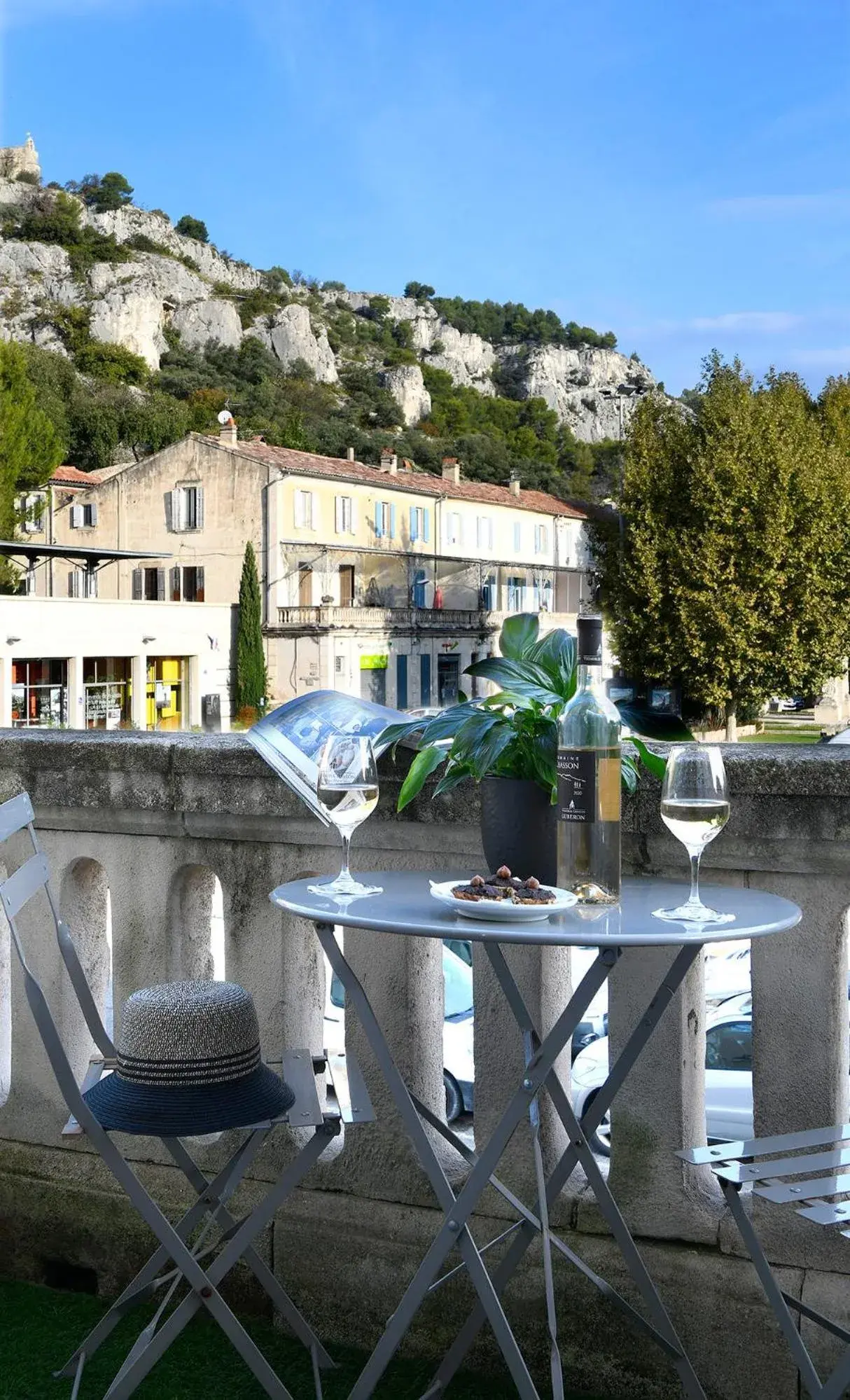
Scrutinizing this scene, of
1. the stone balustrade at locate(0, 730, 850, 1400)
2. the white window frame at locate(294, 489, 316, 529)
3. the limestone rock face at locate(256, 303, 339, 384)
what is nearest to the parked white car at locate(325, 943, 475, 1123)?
the stone balustrade at locate(0, 730, 850, 1400)

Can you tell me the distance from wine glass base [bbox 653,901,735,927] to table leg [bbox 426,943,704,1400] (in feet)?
0.56

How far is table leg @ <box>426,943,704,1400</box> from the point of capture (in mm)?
2205

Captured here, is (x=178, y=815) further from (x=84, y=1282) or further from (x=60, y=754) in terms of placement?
(x=84, y=1282)

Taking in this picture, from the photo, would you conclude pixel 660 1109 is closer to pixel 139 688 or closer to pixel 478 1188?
pixel 478 1188

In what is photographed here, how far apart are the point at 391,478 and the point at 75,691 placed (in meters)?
23.1

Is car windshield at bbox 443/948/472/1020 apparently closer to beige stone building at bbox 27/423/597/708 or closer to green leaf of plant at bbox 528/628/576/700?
green leaf of plant at bbox 528/628/576/700

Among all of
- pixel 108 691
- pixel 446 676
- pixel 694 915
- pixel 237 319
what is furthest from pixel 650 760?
pixel 237 319

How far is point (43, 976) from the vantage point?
3.15 meters

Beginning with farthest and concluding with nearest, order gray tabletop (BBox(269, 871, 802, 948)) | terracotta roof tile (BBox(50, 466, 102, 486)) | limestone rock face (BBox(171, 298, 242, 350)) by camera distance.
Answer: limestone rock face (BBox(171, 298, 242, 350))
terracotta roof tile (BBox(50, 466, 102, 486))
gray tabletop (BBox(269, 871, 802, 948))

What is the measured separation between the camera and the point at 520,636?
2438 millimetres

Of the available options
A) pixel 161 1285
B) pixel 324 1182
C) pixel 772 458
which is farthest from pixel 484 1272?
pixel 772 458

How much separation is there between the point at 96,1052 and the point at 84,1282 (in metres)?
0.53

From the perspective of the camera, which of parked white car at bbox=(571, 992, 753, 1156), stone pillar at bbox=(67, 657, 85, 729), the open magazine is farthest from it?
stone pillar at bbox=(67, 657, 85, 729)

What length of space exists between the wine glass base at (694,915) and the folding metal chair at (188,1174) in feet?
2.21
